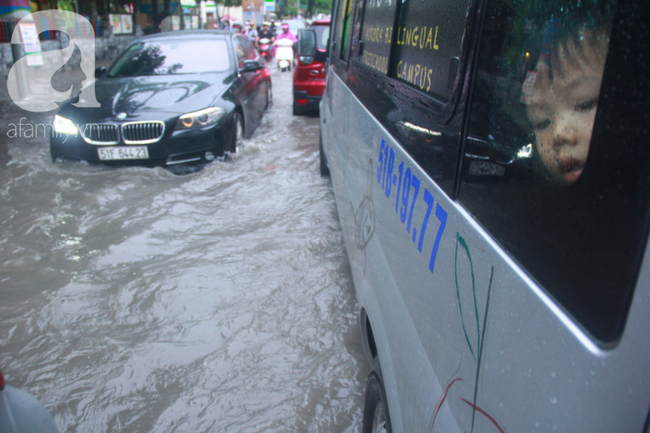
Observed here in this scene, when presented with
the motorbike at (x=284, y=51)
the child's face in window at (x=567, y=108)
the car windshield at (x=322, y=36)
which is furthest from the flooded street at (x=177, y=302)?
the motorbike at (x=284, y=51)

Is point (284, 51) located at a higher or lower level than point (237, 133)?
higher

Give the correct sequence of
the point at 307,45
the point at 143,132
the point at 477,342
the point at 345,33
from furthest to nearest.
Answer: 1. the point at 143,132
2. the point at 307,45
3. the point at 345,33
4. the point at 477,342

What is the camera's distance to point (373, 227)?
77.3 inches

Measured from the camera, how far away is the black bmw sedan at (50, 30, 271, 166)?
5.48 m

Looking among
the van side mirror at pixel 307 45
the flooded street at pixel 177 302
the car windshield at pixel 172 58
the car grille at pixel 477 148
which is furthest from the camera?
the car windshield at pixel 172 58

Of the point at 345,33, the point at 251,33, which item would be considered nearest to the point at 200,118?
the point at 345,33

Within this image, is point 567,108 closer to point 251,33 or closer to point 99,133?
point 99,133

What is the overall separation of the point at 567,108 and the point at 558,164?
3.4 inches

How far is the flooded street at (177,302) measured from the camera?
2.47 meters

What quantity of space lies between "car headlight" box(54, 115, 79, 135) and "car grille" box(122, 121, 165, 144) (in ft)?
1.99

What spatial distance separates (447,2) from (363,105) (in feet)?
3.46

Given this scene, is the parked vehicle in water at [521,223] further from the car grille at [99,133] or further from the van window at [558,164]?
the car grille at [99,133]

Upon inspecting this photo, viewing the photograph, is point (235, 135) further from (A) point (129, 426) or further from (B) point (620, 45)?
(B) point (620, 45)

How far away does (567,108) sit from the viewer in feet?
2.44
